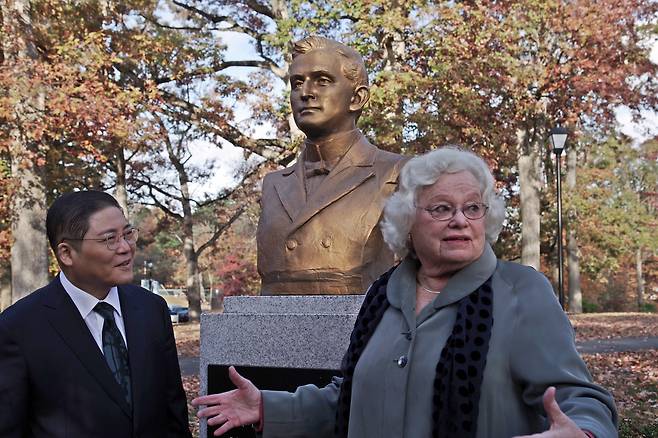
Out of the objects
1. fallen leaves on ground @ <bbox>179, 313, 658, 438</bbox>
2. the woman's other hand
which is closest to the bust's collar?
the woman's other hand

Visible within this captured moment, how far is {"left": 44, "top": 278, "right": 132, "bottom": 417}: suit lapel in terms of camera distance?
311 cm

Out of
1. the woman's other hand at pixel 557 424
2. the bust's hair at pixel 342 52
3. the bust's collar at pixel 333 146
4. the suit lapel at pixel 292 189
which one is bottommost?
the woman's other hand at pixel 557 424

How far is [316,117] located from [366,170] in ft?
1.59

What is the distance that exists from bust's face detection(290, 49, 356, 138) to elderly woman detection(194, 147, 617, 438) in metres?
2.39

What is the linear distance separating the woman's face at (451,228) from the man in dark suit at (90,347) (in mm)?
1413

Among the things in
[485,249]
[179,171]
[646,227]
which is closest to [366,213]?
[485,249]

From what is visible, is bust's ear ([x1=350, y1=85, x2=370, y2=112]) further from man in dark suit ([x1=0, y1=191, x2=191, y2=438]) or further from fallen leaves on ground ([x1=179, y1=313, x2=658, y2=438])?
fallen leaves on ground ([x1=179, y1=313, x2=658, y2=438])

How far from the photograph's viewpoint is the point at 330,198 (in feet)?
16.4

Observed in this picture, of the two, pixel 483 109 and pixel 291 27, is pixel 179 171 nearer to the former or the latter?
pixel 291 27

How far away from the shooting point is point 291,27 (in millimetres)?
16469

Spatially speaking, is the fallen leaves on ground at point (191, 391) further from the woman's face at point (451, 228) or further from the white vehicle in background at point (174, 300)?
the white vehicle in background at point (174, 300)

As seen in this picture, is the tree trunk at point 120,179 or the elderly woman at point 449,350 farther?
the tree trunk at point 120,179

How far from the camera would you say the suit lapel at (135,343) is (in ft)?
10.5

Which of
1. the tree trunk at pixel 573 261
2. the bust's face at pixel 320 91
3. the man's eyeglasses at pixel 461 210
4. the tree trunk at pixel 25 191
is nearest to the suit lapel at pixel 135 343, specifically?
the man's eyeglasses at pixel 461 210
